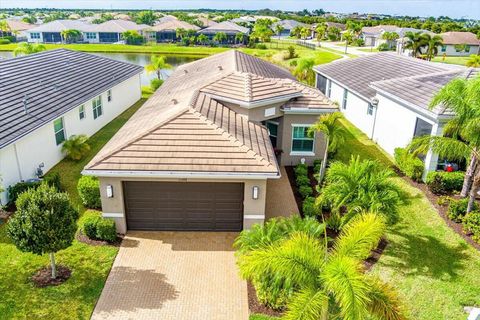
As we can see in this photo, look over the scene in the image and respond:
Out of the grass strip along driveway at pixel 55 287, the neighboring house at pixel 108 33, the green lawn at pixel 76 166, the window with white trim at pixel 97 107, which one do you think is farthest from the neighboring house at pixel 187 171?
the neighboring house at pixel 108 33

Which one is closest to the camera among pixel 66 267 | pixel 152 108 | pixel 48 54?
pixel 66 267

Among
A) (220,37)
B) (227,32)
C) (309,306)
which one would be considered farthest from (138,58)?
(309,306)

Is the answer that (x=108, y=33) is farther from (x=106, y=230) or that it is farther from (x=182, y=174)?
(x=182, y=174)

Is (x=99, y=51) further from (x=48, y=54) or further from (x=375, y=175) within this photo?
(x=375, y=175)

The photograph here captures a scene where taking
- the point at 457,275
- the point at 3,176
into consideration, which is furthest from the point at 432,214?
the point at 3,176

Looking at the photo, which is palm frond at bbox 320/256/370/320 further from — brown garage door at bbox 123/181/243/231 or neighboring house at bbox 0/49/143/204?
neighboring house at bbox 0/49/143/204

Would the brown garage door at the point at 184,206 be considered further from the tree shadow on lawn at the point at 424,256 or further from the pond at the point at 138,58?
the pond at the point at 138,58
